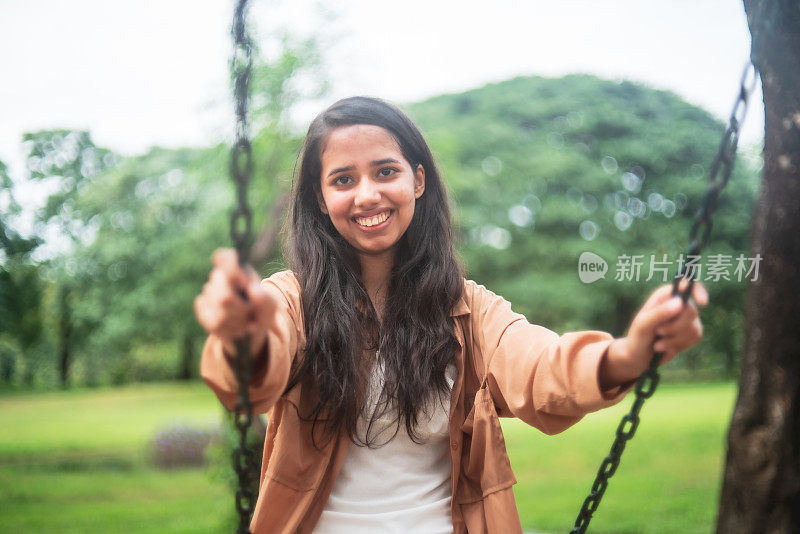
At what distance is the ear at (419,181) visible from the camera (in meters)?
2.23

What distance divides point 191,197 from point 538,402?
54.8ft

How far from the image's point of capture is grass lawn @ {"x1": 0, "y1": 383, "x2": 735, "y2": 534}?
7.16 metres

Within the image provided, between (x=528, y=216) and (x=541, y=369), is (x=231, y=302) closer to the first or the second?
Answer: (x=541, y=369)

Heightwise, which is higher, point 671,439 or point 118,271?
point 118,271

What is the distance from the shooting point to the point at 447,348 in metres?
2.00

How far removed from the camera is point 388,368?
6.51 ft

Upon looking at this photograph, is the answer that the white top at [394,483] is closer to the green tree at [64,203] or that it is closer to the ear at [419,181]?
the ear at [419,181]

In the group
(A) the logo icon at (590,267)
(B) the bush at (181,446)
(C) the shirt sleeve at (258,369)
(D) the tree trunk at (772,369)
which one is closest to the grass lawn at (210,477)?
(B) the bush at (181,446)

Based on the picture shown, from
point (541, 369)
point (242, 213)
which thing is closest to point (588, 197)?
point (541, 369)

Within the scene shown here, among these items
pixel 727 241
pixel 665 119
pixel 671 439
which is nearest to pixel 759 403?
pixel 671 439

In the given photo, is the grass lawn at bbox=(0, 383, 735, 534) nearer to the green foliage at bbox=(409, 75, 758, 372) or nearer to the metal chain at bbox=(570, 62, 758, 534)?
the green foliage at bbox=(409, 75, 758, 372)

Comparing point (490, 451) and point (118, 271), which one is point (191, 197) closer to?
point (118, 271)

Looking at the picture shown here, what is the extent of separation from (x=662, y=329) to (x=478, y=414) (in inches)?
24.5

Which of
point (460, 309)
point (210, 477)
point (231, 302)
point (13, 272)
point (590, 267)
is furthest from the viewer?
point (590, 267)
